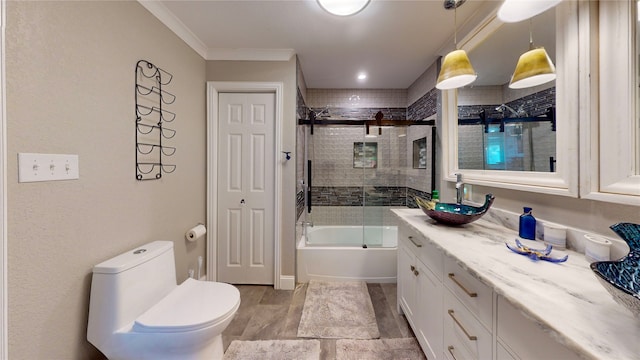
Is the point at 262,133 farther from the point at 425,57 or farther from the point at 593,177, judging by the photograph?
the point at 593,177

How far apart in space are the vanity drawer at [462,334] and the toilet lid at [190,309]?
1.19m

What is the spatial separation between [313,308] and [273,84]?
2.23m

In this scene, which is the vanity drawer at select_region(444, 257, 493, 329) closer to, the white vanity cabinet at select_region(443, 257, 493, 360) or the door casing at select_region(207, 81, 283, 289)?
the white vanity cabinet at select_region(443, 257, 493, 360)

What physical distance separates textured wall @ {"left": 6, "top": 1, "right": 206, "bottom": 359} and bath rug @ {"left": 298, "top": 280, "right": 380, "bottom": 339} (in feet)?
4.49

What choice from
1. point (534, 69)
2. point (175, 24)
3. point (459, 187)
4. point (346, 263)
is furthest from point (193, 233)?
point (534, 69)

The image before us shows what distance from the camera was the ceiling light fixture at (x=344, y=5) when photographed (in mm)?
1425

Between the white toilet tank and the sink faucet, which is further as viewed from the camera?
the sink faucet

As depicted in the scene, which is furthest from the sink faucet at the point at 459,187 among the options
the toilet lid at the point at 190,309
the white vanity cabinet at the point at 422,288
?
the toilet lid at the point at 190,309

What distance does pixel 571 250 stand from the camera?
3.51 ft

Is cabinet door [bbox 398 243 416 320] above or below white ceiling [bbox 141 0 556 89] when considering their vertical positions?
below

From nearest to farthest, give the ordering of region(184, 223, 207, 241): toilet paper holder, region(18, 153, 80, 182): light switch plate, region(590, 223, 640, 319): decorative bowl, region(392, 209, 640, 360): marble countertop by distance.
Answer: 1. region(392, 209, 640, 360): marble countertop
2. region(590, 223, 640, 319): decorative bowl
3. region(18, 153, 80, 182): light switch plate
4. region(184, 223, 207, 241): toilet paper holder

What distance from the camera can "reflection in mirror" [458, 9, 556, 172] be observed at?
1.18 metres

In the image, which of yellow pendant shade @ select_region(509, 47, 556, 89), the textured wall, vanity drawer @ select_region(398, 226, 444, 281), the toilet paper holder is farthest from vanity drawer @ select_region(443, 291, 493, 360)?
the toilet paper holder

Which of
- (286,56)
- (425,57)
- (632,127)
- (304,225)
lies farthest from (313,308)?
(425,57)
